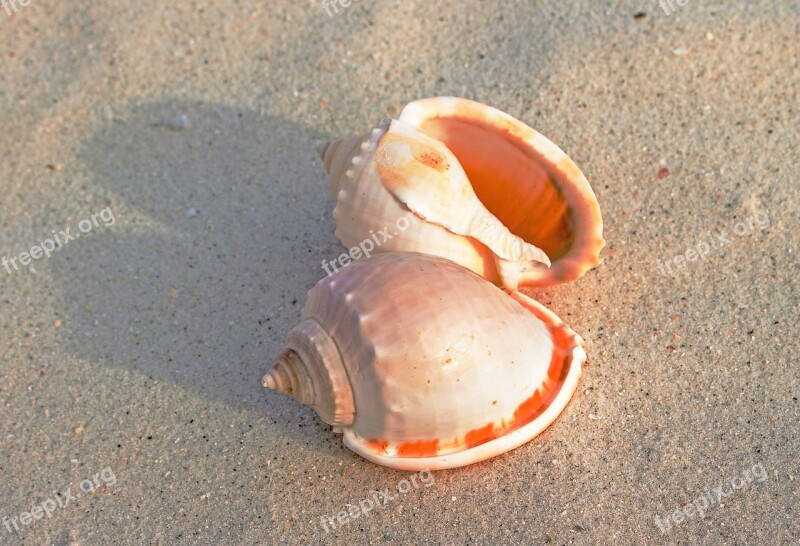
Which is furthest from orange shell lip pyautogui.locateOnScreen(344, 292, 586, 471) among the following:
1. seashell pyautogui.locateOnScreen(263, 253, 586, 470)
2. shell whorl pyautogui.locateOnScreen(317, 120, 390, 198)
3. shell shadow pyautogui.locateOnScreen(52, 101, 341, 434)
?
shell whorl pyautogui.locateOnScreen(317, 120, 390, 198)

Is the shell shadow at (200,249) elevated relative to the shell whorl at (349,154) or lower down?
lower down

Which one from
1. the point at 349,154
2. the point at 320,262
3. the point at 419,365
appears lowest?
the point at 320,262

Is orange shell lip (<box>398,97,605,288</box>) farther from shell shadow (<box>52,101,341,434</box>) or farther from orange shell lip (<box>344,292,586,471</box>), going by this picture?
shell shadow (<box>52,101,341,434</box>)

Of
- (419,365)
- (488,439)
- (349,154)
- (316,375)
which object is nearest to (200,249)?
(349,154)

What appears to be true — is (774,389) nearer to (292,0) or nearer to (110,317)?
(110,317)

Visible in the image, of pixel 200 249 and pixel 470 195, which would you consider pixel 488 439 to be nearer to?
pixel 470 195

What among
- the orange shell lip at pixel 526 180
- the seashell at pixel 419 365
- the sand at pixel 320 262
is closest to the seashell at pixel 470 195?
the orange shell lip at pixel 526 180

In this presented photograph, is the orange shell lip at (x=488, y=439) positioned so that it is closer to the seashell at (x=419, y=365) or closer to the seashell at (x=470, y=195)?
the seashell at (x=419, y=365)
